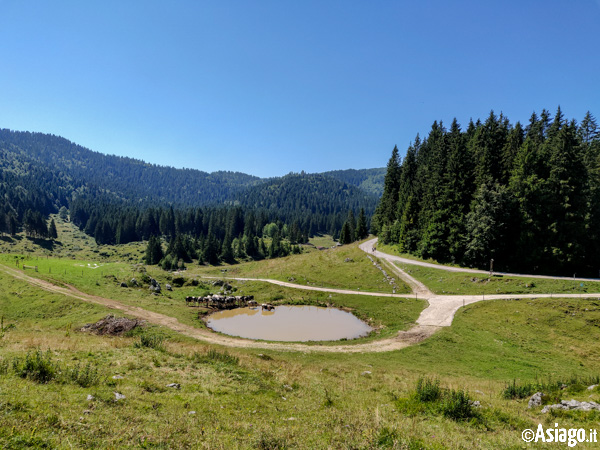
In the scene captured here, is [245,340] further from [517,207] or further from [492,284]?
[517,207]

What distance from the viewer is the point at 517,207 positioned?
174 ft

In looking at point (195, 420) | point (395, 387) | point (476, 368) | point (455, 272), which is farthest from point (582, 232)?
point (195, 420)

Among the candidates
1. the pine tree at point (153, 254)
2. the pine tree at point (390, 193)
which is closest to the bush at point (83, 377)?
the pine tree at point (390, 193)

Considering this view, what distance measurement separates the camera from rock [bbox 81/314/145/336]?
100 ft

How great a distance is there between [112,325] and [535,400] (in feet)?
119

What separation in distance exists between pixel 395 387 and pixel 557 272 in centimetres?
4913

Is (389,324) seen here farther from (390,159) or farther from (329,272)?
(390,159)

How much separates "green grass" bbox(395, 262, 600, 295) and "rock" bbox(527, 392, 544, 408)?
32.2 m

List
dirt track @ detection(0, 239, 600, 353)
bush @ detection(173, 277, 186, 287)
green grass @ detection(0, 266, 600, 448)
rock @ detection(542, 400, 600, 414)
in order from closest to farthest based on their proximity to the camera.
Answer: green grass @ detection(0, 266, 600, 448) → rock @ detection(542, 400, 600, 414) → dirt track @ detection(0, 239, 600, 353) → bush @ detection(173, 277, 186, 287)

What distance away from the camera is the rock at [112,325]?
3059cm

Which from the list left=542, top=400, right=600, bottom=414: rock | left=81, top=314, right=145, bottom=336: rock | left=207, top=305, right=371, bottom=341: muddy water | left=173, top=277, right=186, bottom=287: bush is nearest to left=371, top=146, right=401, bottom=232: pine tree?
left=207, top=305, right=371, bottom=341: muddy water

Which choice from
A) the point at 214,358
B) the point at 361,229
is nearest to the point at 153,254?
the point at 361,229

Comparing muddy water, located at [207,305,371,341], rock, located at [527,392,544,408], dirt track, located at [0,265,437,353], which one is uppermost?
rock, located at [527,392,544,408]

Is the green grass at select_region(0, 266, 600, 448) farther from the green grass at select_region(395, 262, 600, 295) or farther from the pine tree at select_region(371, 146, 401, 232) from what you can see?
the pine tree at select_region(371, 146, 401, 232)
